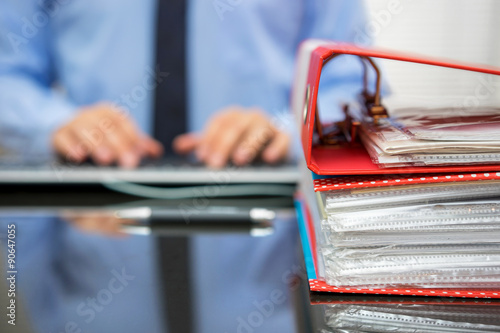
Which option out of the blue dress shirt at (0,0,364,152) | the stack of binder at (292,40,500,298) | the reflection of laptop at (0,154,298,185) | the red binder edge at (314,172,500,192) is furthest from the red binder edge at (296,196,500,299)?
the blue dress shirt at (0,0,364,152)

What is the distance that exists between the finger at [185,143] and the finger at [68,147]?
22 centimetres

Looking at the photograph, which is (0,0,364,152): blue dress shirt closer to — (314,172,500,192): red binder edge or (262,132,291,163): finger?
(262,132,291,163): finger

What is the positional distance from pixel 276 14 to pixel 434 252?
73 centimetres

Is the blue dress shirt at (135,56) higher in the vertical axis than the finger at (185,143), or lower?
higher

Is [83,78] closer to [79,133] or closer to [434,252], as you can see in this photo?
[79,133]

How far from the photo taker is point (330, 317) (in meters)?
0.55

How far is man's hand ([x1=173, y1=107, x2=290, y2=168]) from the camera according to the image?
3.63 feet

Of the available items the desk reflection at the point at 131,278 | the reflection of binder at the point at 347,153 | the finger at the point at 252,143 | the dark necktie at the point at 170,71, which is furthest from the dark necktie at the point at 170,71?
the reflection of binder at the point at 347,153

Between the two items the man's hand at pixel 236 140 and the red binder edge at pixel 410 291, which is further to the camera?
the man's hand at pixel 236 140

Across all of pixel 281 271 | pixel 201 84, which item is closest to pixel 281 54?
pixel 201 84

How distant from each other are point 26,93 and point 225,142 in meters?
0.50

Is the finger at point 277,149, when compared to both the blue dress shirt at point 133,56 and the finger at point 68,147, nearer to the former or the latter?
the blue dress shirt at point 133,56

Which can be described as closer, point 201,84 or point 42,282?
point 42,282

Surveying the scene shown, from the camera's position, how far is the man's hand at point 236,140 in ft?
3.63
